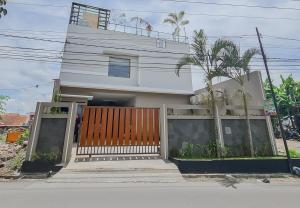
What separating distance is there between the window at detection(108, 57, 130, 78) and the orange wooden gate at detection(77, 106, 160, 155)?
7.05 metres

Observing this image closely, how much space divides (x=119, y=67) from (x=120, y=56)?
89 centimetres

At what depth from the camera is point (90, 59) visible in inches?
572

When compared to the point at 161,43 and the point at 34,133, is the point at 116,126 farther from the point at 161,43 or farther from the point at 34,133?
the point at 161,43

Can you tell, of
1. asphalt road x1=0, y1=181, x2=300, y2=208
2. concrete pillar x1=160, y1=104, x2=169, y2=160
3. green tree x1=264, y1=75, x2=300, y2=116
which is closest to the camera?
asphalt road x1=0, y1=181, x2=300, y2=208

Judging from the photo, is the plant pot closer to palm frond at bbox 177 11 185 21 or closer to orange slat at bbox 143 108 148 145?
orange slat at bbox 143 108 148 145

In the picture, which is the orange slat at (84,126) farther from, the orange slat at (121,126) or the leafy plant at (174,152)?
the leafy plant at (174,152)

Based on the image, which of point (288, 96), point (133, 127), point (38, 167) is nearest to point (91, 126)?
point (133, 127)

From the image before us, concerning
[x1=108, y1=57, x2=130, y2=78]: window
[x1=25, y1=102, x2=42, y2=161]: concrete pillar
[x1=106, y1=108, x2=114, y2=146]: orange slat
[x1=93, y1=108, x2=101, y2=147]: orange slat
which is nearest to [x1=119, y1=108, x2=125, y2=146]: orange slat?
[x1=106, y1=108, x2=114, y2=146]: orange slat

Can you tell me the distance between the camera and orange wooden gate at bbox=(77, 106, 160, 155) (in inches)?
325

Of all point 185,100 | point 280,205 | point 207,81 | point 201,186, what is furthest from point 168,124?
point 185,100

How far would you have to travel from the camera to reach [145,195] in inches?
189

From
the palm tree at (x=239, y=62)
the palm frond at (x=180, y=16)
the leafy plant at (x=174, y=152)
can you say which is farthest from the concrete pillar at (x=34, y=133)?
the palm frond at (x=180, y=16)

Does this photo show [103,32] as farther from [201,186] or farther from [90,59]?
[201,186]

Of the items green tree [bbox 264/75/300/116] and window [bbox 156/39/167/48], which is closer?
window [bbox 156/39/167/48]
